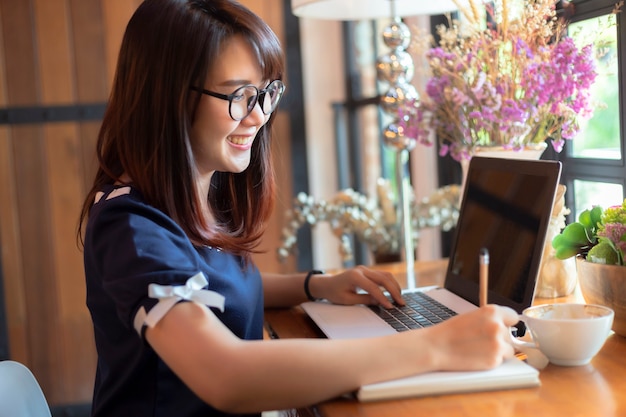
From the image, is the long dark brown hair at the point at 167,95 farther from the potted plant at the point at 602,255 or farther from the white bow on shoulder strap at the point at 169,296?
the potted plant at the point at 602,255

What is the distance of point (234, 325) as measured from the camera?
1.15m

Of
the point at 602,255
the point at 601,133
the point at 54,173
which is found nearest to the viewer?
the point at 602,255

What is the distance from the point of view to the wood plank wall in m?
2.85

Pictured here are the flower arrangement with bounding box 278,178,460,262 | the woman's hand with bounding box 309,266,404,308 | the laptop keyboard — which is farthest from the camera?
the flower arrangement with bounding box 278,178,460,262

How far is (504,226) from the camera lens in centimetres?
Answer: 127

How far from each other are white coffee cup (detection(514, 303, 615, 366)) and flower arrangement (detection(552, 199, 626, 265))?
115mm

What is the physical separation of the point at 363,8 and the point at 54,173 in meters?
1.45

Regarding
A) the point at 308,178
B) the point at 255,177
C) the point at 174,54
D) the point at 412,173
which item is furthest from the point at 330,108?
the point at 174,54

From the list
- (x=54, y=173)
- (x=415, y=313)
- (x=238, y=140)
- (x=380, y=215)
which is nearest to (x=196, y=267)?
(x=238, y=140)

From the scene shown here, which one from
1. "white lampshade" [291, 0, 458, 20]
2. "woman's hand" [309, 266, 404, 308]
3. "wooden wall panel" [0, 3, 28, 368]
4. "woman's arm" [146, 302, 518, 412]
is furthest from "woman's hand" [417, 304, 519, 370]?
"wooden wall panel" [0, 3, 28, 368]

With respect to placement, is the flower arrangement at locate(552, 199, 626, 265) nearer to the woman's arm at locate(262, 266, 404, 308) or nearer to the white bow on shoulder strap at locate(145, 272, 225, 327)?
the woman's arm at locate(262, 266, 404, 308)

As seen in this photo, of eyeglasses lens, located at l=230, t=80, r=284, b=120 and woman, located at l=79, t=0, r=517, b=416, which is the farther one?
eyeglasses lens, located at l=230, t=80, r=284, b=120

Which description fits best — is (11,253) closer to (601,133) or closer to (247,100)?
(247,100)

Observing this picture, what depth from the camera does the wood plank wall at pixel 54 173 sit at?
2.85 meters
